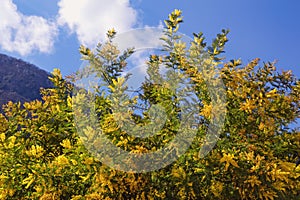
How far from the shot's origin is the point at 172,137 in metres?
4.16

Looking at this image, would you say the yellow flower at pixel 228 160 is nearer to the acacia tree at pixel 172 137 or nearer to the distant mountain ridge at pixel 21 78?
the acacia tree at pixel 172 137

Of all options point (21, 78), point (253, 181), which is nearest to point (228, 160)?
point (253, 181)

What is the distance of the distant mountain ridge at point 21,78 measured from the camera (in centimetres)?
8110

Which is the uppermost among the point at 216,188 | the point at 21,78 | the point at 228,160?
the point at 21,78

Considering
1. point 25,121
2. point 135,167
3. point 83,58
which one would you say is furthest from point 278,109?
point 25,121

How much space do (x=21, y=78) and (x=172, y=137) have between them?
282ft

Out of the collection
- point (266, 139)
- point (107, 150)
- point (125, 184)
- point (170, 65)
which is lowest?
point (125, 184)

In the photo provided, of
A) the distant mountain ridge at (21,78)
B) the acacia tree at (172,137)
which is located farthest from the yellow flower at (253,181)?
the distant mountain ridge at (21,78)

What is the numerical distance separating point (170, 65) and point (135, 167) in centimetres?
191

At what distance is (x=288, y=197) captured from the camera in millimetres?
4719

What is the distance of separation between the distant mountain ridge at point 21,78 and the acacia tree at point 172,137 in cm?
7079

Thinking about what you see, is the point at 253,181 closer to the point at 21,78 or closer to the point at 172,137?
the point at 172,137

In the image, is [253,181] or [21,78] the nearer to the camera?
[253,181]

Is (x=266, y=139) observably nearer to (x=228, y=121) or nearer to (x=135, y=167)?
(x=228, y=121)
